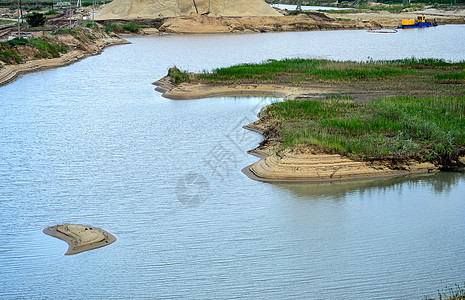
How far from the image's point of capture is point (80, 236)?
451 inches

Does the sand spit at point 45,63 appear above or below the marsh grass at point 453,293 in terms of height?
above

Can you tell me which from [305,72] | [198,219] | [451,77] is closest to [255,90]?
[305,72]

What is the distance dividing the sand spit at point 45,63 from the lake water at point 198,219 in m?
12.0

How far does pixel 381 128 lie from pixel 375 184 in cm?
290

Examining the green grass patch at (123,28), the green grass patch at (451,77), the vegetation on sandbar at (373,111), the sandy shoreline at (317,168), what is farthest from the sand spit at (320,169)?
the green grass patch at (123,28)

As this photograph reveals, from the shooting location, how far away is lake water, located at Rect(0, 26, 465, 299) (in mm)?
9914

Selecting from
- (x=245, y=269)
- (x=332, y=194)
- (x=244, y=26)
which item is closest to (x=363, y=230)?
(x=332, y=194)

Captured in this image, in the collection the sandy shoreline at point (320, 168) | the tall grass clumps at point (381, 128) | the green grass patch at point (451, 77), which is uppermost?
the green grass patch at point (451, 77)

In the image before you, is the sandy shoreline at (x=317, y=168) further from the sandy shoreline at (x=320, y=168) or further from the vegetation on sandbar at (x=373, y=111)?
the vegetation on sandbar at (x=373, y=111)

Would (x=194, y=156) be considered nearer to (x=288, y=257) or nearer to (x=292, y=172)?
(x=292, y=172)

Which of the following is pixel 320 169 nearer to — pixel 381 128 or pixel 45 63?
pixel 381 128

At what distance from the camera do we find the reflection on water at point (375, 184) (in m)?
→ 14.3

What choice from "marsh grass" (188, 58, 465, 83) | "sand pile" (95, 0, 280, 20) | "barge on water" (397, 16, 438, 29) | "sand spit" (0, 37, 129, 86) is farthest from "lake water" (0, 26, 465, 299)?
"barge on water" (397, 16, 438, 29)

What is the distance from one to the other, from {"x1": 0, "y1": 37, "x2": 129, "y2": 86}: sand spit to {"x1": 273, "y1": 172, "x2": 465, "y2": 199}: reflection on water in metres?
23.0
